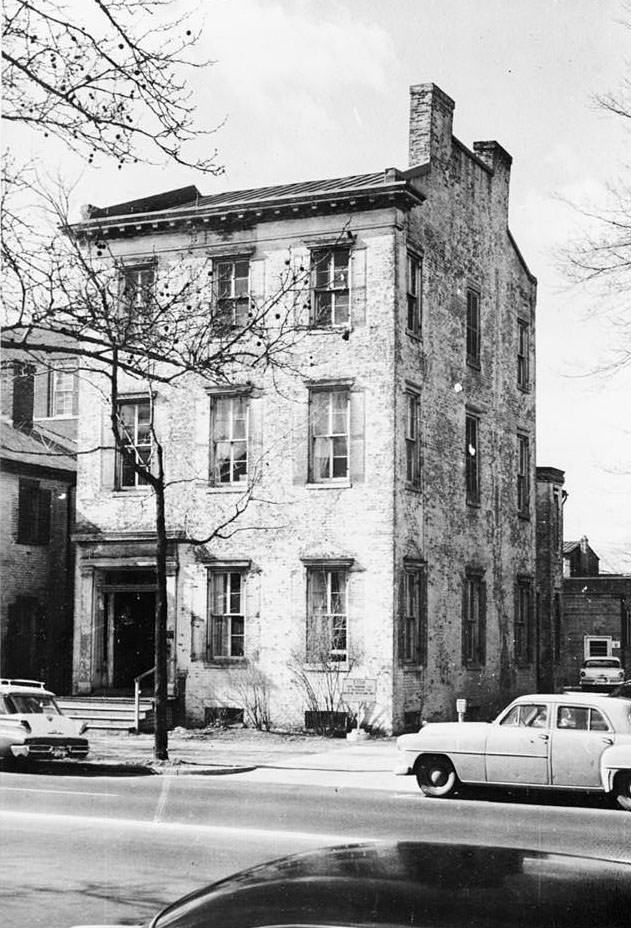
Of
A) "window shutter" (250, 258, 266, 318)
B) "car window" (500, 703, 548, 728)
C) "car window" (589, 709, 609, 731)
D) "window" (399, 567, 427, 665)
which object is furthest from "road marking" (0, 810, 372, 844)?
"window shutter" (250, 258, 266, 318)

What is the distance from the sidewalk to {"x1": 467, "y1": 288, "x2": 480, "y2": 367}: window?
8.52 meters

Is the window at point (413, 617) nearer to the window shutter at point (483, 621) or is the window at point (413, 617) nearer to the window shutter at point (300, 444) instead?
the window shutter at point (483, 621)

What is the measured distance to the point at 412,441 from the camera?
72.3 feet

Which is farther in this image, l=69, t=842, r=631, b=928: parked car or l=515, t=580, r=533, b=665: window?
l=515, t=580, r=533, b=665: window

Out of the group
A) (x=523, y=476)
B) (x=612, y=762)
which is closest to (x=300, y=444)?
(x=523, y=476)

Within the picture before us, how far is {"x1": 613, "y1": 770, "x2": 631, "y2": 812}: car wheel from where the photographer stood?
11786 mm

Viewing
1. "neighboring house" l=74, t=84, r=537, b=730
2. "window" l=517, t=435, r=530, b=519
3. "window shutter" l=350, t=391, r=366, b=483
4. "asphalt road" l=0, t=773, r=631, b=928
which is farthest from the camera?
"window" l=517, t=435, r=530, b=519

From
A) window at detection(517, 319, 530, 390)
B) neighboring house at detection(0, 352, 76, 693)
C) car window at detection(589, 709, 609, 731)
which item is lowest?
car window at detection(589, 709, 609, 731)

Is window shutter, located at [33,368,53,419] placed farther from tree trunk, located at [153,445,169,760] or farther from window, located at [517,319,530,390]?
window, located at [517,319,530,390]

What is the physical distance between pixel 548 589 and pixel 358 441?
948cm

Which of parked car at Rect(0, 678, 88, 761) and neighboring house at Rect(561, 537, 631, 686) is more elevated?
neighboring house at Rect(561, 537, 631, 686)

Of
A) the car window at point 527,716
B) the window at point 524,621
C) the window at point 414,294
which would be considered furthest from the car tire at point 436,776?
the window at point 524,621

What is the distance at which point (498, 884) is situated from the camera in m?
2.71

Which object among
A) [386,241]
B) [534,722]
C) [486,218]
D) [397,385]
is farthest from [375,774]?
[486,218]
